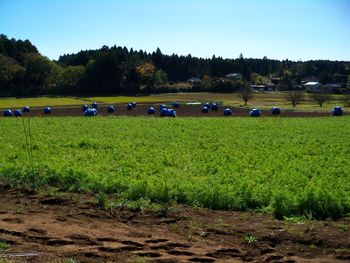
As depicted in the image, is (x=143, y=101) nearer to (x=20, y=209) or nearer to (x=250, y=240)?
(x=20, y=209)

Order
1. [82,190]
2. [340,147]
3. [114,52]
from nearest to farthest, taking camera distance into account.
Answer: [82,190]
[340,147]
[114,52]

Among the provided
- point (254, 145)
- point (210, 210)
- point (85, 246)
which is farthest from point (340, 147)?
point (85, 246)

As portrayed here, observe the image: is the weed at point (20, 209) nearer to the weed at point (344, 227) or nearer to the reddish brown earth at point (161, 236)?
the reddish brown earth at point (161, 236)

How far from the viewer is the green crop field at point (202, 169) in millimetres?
11190

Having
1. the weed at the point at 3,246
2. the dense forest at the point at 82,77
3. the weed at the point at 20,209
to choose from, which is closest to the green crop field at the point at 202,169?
the weed at the point at 20,209

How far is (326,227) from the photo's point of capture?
30.8ft

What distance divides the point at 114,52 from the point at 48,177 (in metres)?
105

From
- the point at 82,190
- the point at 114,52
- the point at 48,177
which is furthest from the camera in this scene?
the point at 114,52

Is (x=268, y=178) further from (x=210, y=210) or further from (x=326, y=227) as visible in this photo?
(x=326, y=227)

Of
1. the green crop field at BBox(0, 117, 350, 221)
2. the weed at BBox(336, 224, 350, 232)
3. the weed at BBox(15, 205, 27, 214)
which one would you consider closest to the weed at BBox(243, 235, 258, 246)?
the green crop field at BBox(0, 117, 350, 221)

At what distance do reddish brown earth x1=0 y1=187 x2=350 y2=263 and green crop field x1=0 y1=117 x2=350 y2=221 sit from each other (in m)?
0.82

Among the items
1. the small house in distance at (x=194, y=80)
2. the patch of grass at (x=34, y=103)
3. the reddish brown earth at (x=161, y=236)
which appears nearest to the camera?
the reddish brown earth at (x=161, y=236)

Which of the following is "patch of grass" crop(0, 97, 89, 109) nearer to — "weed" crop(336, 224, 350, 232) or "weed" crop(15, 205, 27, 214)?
"weed" crop(15, 205, 27, 214)

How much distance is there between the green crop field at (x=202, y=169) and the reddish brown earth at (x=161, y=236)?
82 cm
